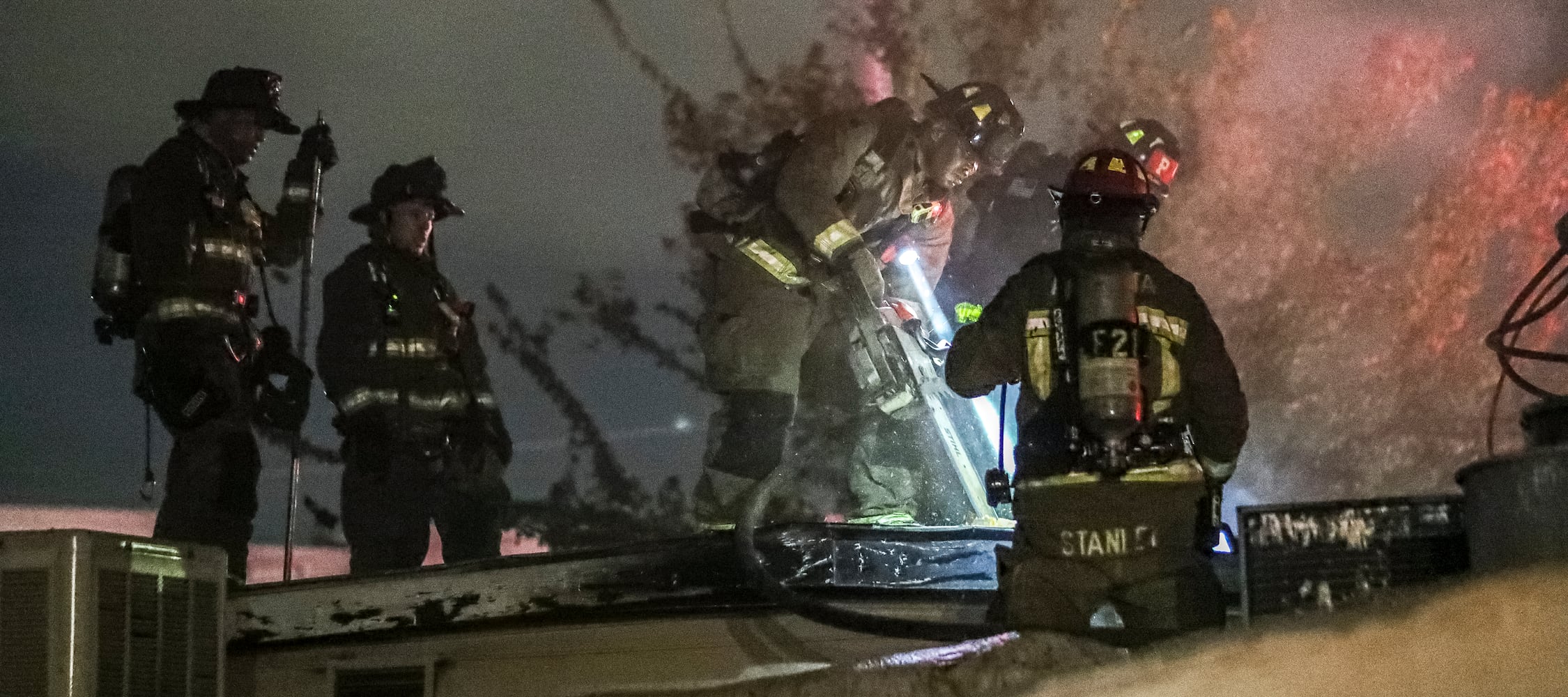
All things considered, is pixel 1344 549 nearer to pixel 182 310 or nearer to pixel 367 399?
pixel 367 399

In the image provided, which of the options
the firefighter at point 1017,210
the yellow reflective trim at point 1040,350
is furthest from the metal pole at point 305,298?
the yellow reflective trim at point 1040,350

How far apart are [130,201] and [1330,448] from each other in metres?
7.93

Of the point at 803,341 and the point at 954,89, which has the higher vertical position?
the point at 954,89

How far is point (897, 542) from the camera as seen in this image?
16.1 ft

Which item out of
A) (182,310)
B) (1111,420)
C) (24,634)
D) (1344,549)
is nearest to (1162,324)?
(1111,420)

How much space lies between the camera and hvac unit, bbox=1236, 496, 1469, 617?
12.1ft

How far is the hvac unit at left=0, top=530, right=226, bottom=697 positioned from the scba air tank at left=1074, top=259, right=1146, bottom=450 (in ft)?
8.51

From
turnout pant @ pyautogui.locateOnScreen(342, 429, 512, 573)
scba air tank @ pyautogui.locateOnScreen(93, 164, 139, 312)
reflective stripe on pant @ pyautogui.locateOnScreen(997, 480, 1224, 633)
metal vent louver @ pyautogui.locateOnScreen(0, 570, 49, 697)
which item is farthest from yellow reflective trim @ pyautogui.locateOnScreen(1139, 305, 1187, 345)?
scba air tank @ pyautogui.locateOnScreen(93, 164, 139, 312)

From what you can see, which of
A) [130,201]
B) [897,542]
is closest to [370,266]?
[130,201]

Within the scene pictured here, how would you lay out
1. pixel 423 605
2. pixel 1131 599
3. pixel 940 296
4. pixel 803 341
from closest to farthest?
pixel 1131 599, pixel 423 605, pixel 803 341, pixel 940 296

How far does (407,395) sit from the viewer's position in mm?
6215

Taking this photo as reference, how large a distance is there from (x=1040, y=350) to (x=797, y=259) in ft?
8.88

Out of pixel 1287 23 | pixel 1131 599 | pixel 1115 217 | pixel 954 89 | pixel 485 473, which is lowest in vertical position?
pixel 1131 599

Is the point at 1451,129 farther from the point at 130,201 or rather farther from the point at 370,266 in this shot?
the point at 130,201
